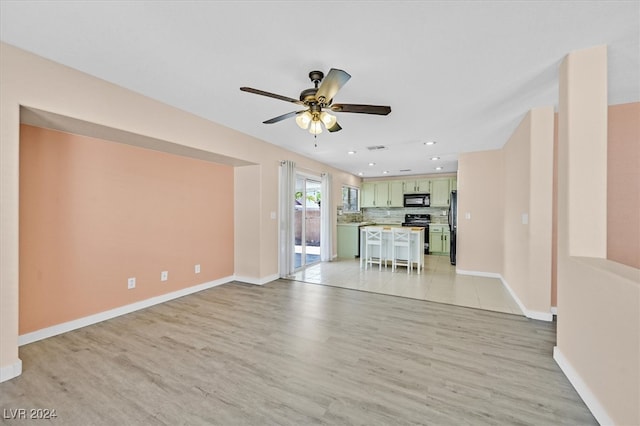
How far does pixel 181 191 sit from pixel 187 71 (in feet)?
6.63

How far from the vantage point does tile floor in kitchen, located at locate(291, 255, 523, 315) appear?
3.67m

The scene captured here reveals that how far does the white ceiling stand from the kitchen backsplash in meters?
5.10

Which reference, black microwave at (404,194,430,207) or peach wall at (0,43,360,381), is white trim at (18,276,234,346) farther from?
black microwave at (404,194,430,207)

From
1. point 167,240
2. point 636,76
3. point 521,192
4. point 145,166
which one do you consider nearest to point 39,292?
point 167,240

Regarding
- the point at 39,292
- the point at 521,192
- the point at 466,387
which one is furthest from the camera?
the point at 521,192

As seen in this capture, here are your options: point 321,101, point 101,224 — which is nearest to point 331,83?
point 321,101

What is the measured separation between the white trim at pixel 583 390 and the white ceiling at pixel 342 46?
2.35m

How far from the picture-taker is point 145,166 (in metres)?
3.39

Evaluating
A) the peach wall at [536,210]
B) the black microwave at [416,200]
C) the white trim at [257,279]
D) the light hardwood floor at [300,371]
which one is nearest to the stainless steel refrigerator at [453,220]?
the black microwave at [416,200]

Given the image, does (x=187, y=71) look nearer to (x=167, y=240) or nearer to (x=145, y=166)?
(x=145, y=166)

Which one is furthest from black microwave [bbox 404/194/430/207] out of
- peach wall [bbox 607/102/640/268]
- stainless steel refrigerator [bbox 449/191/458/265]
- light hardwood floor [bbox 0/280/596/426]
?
peach wall [bbox 607/102/640/268]

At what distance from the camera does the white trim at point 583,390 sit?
4.95 feet

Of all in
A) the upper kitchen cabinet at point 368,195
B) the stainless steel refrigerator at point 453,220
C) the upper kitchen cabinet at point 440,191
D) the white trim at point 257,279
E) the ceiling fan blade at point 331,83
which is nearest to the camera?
the ceiling fan blade at point 331,83

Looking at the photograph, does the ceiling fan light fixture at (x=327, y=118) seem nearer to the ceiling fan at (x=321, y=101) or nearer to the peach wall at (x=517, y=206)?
the ceiling fan at (x=321, y=101)
